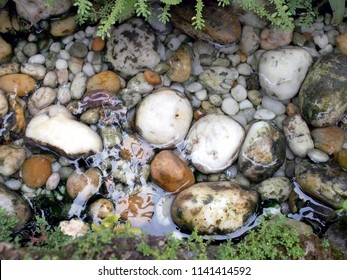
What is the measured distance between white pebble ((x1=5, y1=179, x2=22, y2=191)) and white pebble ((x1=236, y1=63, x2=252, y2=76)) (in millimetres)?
2026

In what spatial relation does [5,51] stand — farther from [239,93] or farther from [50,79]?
[239,93]

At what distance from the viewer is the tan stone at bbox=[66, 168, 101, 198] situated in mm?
3674

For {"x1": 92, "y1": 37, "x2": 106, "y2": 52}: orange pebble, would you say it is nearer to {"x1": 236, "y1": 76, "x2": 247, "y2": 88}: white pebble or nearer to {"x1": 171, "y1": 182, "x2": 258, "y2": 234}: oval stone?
{"x1": 236, "y1": 76, "x2": 247, "y2": 88}: white pebble

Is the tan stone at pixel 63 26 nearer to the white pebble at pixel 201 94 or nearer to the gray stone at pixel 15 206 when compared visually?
the white pebble at pixel 201 94

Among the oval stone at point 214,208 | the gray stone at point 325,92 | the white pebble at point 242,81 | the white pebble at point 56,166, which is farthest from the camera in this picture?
the white pebble at point 242,81

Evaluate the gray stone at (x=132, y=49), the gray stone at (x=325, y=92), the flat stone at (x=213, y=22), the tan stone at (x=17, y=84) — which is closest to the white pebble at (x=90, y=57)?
the gray stone at (x=132, y=49)

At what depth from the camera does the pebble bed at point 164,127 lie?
363 centimetres

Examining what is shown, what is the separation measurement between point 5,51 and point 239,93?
78.4 inches

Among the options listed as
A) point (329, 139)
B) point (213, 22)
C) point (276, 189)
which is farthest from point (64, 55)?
point (329, 139)

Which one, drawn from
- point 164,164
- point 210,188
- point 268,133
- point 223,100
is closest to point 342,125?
point 268,133

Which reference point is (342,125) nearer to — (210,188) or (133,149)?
(210,188)

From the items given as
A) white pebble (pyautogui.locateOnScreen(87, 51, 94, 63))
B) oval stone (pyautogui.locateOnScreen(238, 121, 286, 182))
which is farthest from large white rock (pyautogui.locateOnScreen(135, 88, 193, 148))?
white pebble (pyautogui.locateOnScreen(87, 51, 94, 63))

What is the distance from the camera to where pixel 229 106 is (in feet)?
12.7

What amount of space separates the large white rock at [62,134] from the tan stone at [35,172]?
0.15m
